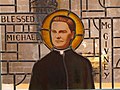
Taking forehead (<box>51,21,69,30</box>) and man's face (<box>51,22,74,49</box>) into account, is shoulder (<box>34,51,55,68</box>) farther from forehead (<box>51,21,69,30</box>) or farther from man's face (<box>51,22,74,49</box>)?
forehead (<box>51,21,69,30</box>)

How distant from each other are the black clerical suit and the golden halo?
137 mm

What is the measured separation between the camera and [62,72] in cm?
566

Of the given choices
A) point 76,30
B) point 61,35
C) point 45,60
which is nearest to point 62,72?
point 45,60

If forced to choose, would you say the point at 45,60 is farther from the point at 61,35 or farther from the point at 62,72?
the point at 61,35

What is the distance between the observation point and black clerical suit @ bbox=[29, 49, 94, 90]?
222 inches

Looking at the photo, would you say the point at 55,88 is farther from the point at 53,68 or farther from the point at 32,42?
the point at 32,42

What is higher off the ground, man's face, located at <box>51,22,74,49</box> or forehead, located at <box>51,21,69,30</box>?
forehead, located at <box>51,21,69,30</box>

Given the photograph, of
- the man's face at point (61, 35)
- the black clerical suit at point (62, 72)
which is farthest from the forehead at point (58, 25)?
the black clerical suit at point (62, 72)

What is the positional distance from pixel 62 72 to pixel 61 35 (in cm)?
54

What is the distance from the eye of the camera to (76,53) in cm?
561

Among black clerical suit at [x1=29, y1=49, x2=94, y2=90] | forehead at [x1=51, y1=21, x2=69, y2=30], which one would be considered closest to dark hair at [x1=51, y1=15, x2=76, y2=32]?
forehead at [x1=51, y1=21, x2=69, y2=30]

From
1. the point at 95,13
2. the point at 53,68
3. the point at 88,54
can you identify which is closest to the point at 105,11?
the point at 95,13

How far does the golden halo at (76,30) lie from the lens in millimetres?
5590

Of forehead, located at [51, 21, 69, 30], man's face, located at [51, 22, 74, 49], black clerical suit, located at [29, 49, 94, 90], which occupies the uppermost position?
forehead, located at [51, 21, 69, 30]
